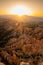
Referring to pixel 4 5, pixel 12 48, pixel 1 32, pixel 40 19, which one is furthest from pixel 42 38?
pixel 4 5

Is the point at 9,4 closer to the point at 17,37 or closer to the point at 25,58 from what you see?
the point at 17,37

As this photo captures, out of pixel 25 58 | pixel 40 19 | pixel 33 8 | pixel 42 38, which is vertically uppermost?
pixel 33 8

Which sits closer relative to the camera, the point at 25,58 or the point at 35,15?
the point at 25,58

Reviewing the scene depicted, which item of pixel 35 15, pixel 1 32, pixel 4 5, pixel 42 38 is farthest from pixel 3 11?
pixel 42 38

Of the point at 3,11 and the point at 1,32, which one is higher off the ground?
the point at 3,11

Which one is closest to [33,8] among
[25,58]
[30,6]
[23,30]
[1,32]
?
[30,6]

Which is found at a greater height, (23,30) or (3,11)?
(3,11)

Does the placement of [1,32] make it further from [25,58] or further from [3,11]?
[25,58]

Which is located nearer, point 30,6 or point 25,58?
point 25,58

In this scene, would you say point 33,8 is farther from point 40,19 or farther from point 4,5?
point 4,5
